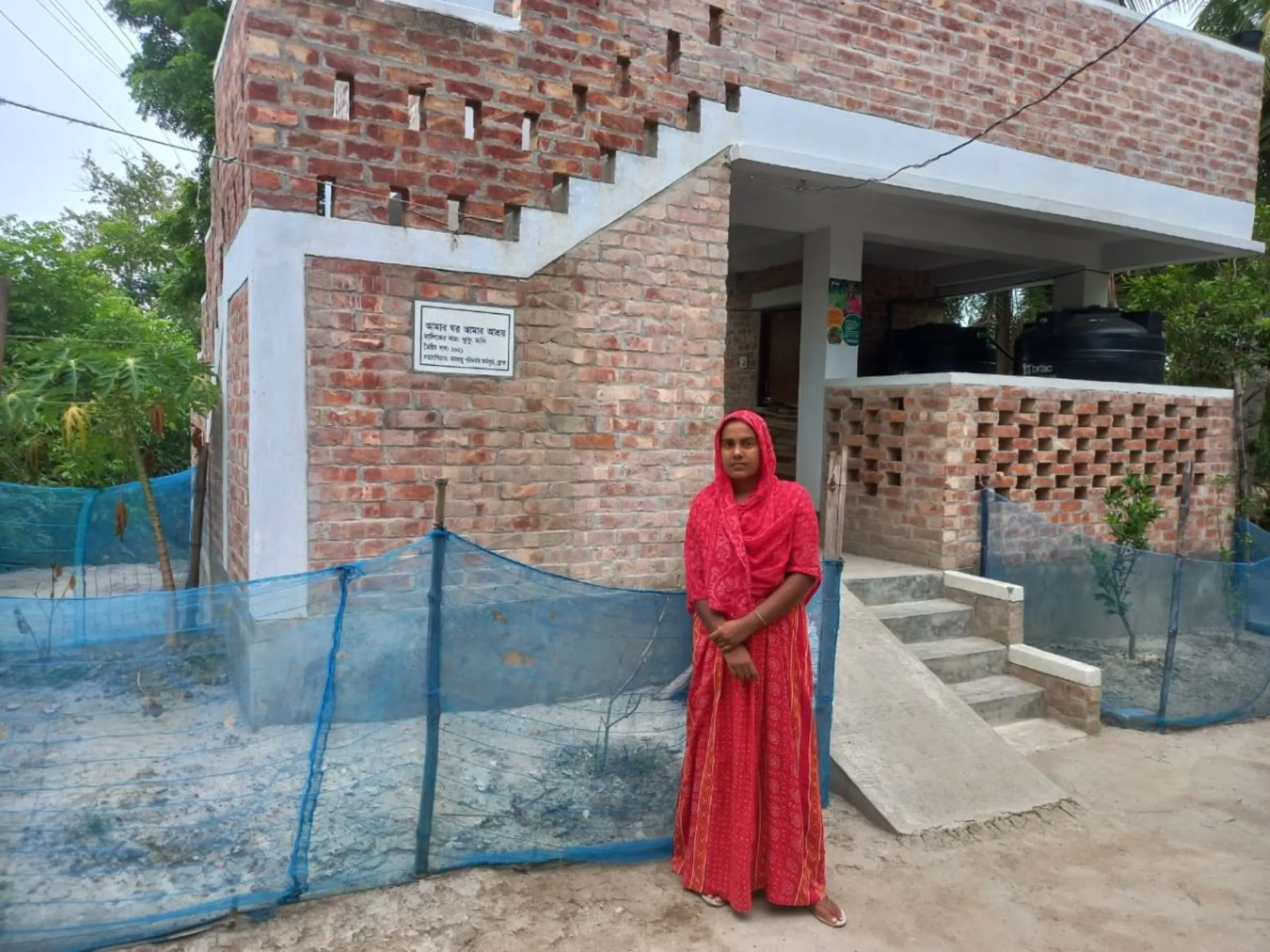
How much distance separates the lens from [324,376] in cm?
398

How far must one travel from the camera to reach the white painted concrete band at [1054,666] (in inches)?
197

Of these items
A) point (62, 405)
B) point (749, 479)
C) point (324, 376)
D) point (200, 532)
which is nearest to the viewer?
point (749, 479)

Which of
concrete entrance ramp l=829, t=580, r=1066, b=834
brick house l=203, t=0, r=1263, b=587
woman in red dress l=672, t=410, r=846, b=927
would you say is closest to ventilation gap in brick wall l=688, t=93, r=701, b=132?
brick house l=203, t=0, r=1263, b=587

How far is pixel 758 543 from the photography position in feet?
9.71

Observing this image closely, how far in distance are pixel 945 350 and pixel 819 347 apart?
165cm

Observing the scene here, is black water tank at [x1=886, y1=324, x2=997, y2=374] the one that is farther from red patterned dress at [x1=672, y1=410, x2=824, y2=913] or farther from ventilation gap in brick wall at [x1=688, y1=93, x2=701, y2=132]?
red patterned dress at [x1=672, y1=410, x2=824, y2=913]

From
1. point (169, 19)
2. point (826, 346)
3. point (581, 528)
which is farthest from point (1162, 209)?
point (169, 19)

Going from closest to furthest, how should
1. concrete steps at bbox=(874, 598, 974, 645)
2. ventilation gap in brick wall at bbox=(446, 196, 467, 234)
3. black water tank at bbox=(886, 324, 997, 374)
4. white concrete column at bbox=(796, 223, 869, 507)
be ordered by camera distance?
1. ventilation gap in brick wall at bbox=(446, 196, 467, 234)
2. concrete steps at bbox=(874, 598, 974, 645)
3. white concrete column at bbox=(796, 223, 869, 507)
4. black water tank at bbox=(886, 324, 997, 374)

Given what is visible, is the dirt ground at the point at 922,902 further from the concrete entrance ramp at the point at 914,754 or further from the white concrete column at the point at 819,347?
the white concrete column at the point at 819,347

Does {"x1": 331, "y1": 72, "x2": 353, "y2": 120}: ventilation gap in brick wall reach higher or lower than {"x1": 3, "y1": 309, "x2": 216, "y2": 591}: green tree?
higher

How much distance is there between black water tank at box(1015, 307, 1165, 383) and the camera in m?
6.97

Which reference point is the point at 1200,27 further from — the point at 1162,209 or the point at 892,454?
the point at 892,454

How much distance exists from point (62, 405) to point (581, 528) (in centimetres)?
274

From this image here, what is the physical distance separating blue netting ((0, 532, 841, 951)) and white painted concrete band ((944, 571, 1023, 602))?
2.25m
